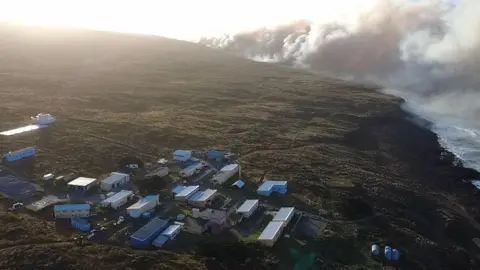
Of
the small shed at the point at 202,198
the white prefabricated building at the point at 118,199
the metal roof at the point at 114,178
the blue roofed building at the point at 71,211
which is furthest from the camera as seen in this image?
the metal roof at the point at 114,178

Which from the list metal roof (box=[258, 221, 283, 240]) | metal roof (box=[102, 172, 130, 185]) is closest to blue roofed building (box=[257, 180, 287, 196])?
metal roof (box=[258, 221, 283, 240])

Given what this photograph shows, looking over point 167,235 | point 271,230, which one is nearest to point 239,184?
point 271,230

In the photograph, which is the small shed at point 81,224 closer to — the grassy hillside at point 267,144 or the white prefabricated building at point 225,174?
the grassy hillside at point 267,144

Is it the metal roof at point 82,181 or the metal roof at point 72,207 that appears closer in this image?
the metal roof at point 72,207

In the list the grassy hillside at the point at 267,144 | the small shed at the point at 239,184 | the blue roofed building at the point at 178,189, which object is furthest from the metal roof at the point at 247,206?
the blue roofed building at the point at 178,189

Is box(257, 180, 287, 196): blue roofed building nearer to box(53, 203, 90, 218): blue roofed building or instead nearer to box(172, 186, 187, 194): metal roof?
box(172, 186, 187, 194): metal roof

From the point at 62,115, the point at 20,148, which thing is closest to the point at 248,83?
the point at 62,115
